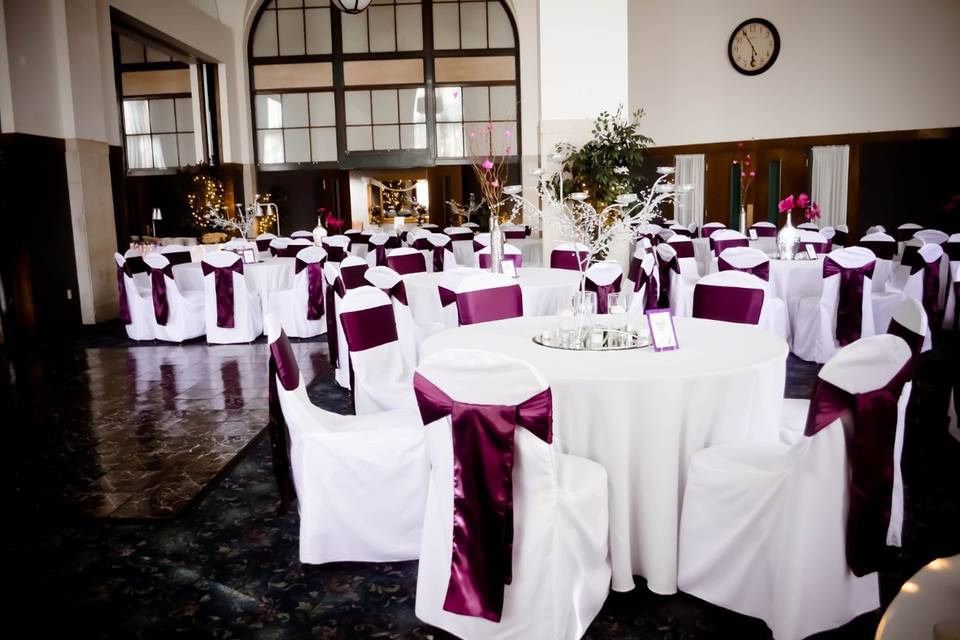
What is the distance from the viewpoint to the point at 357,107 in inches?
524

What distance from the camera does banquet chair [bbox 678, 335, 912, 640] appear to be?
6.98 ft

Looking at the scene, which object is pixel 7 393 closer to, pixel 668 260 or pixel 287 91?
pixel 668 260

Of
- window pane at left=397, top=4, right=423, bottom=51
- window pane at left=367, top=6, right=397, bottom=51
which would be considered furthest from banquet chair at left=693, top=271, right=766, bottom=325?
window pane at left=367, top=6, right=397, bottom=51

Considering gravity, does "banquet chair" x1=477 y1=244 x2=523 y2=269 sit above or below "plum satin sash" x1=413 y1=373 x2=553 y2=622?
above

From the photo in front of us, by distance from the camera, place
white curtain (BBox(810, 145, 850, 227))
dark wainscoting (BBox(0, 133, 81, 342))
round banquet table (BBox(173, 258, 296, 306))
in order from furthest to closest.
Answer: white curtain (BBox(810, 145, 850, 227)) → dark wainscoting (BBox(0, 133, 81, 342)) → round banquet table (BBox(173, 258, 296, 306))

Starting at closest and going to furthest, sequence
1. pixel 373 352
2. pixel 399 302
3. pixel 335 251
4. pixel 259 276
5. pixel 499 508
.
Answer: pixel 499 508
pixel 373 352
pixel 399 302
pixel 259 276
pixel 335 251

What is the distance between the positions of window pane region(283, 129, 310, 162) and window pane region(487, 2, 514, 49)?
369 centimetres

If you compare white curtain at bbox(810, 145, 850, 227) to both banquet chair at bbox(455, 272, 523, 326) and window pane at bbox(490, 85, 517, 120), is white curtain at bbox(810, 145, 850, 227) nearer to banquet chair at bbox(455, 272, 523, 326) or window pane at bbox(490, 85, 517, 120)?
window pane at bbox(490, 85, 517, 120)

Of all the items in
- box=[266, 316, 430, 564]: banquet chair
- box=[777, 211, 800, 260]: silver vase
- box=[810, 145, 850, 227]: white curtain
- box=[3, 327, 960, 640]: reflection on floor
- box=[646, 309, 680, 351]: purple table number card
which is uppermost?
box=[810, 145, 850, 227]: white curtain

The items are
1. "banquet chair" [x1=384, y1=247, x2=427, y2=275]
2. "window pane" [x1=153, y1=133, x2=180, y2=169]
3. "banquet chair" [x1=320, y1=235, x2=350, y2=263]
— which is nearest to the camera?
"banquet chair" [x1=384, y1=247, x2=427, y2=275]

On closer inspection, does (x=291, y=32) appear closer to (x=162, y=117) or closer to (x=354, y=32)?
(x=354, y=32)

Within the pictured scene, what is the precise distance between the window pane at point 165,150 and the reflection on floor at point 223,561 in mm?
10095

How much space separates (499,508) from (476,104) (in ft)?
38.8

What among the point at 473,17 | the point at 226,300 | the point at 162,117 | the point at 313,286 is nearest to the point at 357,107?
the point at 473,17
